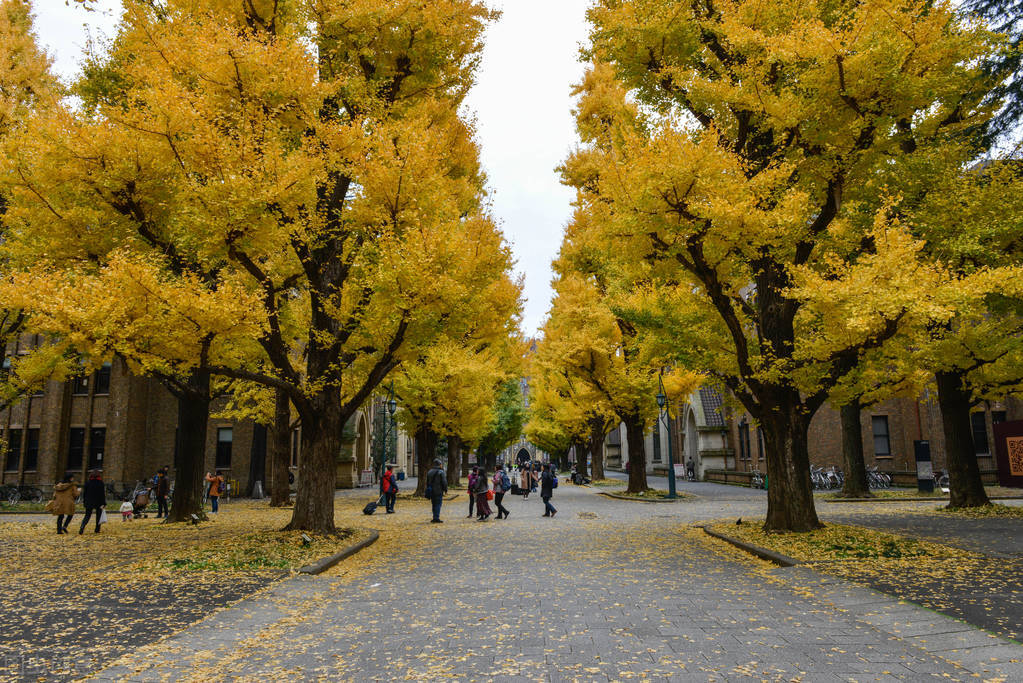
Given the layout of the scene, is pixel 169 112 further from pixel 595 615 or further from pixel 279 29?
pixel 595 615

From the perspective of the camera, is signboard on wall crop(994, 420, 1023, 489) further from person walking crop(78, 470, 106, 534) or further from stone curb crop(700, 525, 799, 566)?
person walking crop(78, 470, 106, 534)

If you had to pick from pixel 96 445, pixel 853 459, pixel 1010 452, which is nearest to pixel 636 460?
pixel 853 459

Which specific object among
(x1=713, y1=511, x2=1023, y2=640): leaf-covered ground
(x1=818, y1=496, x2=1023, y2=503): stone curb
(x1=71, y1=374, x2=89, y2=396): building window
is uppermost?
(x1=71, y1=374, x2=89, y2=396): building window

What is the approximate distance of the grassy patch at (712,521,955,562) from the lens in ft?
30.9

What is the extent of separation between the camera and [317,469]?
12797mm

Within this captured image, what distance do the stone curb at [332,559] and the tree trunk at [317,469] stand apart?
1026 mm

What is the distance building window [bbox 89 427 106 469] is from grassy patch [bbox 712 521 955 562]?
27933 millimetres

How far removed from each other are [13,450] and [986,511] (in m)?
36.1

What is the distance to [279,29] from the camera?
12.6 m

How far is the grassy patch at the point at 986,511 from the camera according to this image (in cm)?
1455

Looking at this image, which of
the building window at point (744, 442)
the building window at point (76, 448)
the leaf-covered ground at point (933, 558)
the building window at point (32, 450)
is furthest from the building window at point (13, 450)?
the building window at point (744, 442)

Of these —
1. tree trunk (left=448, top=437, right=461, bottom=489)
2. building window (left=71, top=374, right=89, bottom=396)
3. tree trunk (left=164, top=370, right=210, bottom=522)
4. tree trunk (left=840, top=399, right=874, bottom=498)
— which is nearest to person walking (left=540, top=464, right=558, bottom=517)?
tree trunk (left=164, top=370, right=210, bottom=522)

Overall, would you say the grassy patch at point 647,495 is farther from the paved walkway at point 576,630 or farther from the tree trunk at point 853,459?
the paved walkway at point 576,630

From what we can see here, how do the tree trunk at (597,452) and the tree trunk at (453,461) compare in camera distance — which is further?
the tree trunk at (597,452)
